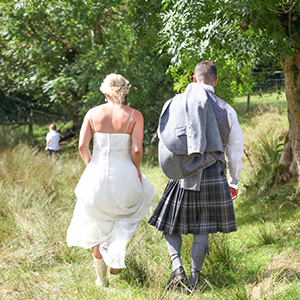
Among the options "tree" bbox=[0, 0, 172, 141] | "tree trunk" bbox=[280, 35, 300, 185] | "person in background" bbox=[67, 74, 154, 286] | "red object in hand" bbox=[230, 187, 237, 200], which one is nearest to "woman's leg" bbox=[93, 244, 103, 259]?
"person in background" bbox=[67, 74, 154, 286]

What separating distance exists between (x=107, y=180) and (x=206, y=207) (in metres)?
0.94

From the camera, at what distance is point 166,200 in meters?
3.12

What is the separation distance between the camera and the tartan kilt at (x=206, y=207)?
2924mm

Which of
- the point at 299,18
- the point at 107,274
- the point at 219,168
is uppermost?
the point at 299,18

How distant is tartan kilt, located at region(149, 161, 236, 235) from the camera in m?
2.92

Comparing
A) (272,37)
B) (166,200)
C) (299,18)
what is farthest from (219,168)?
(299,18)

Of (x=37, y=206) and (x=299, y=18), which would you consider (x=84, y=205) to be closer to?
(x=37, y=206)

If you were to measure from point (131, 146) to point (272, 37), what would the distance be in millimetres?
1778

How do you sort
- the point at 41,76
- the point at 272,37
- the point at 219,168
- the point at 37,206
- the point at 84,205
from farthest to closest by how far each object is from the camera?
the point at 41,76 < the point at 37,206 < the point at 272,37 < the point at 84,205 < the point at 219,168

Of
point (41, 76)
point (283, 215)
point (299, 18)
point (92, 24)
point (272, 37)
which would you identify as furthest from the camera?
point (41, 76)

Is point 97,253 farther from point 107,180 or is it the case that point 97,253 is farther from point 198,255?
point 198,255

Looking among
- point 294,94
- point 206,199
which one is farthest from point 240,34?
point 206,199

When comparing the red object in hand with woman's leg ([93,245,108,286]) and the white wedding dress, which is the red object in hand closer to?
the white wedding dress

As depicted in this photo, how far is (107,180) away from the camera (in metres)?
3.25
